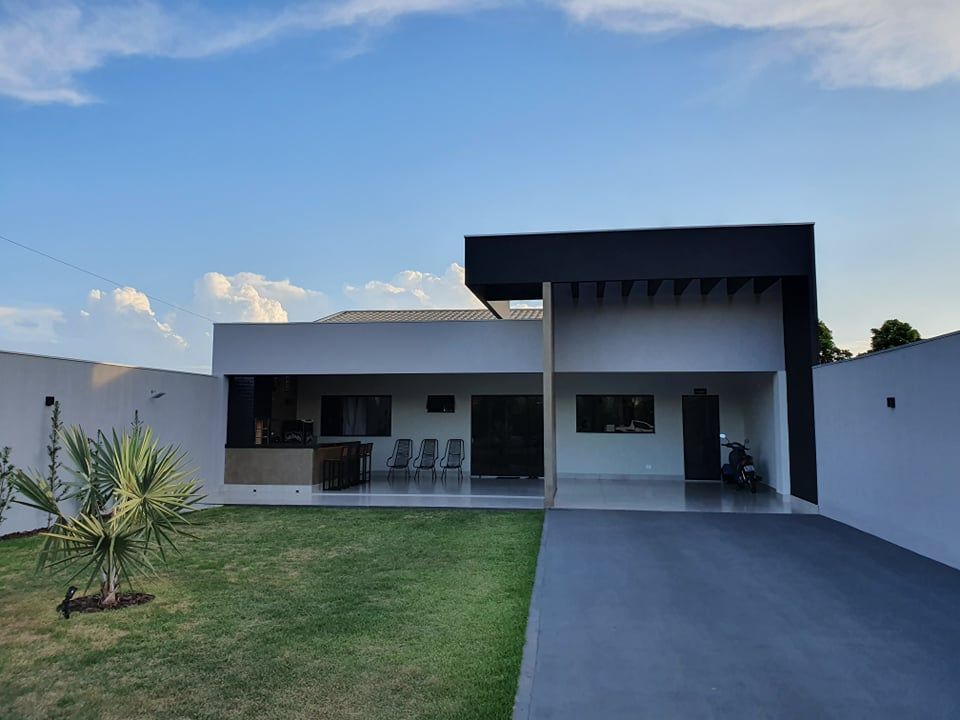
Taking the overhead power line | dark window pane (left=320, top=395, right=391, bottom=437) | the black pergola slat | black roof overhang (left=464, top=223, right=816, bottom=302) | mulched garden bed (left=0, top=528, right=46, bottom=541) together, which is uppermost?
the overhead power line

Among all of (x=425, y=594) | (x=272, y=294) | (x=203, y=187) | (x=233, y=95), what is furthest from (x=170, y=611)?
(x=272, y=294)

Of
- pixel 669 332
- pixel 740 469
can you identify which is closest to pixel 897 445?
pixel 669 332

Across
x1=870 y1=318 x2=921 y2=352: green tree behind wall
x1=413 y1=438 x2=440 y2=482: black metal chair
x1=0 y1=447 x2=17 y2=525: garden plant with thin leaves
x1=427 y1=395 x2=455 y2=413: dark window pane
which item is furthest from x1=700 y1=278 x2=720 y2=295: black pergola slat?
x1=870 y1=318 x2=921 y2=352: green tree behind wall

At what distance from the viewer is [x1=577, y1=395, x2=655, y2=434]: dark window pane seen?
1295 centimetres

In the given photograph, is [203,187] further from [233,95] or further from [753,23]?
[753,23]

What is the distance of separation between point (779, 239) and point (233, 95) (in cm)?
938

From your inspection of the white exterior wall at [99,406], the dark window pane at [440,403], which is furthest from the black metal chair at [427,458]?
the white exterior wall at [99,406]

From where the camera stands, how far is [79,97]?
10016 mm

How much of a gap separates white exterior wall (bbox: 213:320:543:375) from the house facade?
27mm

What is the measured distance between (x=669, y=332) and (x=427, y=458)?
621 cm

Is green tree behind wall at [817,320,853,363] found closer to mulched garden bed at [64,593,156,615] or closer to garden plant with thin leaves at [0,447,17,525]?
mulched garden bed at [64,593,156,615]

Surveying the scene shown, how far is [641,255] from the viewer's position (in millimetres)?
9008

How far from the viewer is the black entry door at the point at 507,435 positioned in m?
13.3

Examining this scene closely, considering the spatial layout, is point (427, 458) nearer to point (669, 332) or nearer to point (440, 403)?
point (440, 403)
